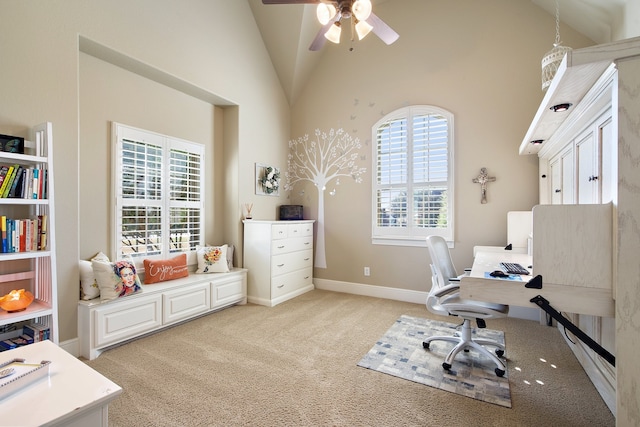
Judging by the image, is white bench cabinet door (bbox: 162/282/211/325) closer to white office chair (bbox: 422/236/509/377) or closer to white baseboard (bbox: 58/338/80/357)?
white baseboard (bbox: 58/338/80/357)

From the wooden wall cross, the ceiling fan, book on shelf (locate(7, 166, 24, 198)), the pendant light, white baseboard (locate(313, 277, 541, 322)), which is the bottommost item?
white baseboard (locate(313, 277, 541, 322))

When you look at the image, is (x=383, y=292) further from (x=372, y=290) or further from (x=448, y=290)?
(x=448, y=290)

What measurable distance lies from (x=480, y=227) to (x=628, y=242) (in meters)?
2.53

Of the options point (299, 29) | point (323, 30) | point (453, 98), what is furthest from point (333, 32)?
point (453, 98)

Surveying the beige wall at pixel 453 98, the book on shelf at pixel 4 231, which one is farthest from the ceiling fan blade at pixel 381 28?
the book on shelf at pixel 4 231

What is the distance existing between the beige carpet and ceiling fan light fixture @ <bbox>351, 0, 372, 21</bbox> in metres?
2.78

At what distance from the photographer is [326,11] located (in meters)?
2.57

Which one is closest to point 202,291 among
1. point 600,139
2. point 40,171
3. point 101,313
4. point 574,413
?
point 101,313

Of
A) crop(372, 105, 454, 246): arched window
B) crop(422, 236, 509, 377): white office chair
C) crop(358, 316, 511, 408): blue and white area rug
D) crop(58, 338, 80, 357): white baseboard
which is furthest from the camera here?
crop(372, 105, 454, 246): arched window

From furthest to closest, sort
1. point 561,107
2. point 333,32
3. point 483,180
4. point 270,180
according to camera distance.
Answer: point 270,180, point 483,180, point 333,32, point 561,107

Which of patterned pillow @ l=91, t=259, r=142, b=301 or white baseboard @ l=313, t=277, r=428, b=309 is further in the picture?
white baseboard @ l=313, t=277, r=428, b=309

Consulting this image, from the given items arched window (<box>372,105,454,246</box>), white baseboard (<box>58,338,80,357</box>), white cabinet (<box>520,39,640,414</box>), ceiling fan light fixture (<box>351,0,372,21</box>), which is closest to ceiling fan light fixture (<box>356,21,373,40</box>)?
ceiling fan light fixture (<box>351,0,372,21</box>)

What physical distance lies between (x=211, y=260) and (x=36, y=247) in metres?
1.78

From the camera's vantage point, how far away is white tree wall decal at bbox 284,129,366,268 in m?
4.74
